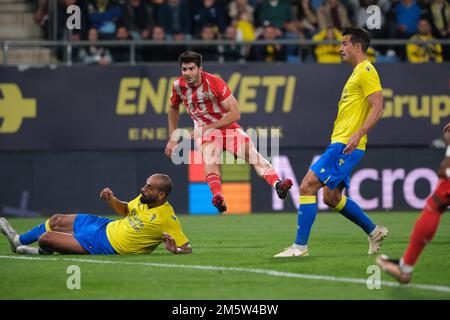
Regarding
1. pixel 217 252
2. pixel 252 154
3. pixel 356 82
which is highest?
pixel 356 82

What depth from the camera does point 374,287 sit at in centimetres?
832

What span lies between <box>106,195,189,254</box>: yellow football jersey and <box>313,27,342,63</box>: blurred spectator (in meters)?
9.33

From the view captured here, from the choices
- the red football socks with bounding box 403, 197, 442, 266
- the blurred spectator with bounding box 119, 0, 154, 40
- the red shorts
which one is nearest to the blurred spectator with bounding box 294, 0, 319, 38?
the blurred spectator with bounding box 119, 0, 154, 40

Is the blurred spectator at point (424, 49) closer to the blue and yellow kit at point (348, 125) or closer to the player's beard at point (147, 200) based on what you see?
the blue and yellow kit at point (348, 125)

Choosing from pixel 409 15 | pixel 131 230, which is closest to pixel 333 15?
pixel 409 15

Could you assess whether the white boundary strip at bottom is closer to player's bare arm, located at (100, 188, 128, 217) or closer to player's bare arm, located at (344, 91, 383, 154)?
player's bare arm, located at (100, 188, 128, 217)

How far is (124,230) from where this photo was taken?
1071cm

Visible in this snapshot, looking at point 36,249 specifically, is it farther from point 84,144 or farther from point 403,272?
point 84,144

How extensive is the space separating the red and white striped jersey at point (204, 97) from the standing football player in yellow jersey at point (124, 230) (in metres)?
2.03

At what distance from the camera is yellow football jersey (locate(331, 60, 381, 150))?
10664 millimetres

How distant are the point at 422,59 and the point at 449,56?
59 centimetres

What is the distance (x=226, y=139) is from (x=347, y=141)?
2300mm
